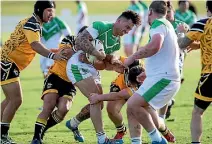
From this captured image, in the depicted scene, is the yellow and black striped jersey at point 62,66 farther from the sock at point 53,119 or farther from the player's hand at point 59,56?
the sock at point 53,119

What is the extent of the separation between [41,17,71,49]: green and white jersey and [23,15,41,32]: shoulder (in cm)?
610

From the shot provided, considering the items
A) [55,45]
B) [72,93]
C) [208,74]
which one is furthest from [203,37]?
[55,45]

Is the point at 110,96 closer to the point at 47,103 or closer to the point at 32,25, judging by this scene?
the point at 47,103

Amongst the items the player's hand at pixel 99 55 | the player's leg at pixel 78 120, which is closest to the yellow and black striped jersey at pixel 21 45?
the player's hand at pixel 99 55

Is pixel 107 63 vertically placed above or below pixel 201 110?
above

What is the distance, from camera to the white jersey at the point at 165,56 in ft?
30.1

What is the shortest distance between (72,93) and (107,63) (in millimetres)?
1001

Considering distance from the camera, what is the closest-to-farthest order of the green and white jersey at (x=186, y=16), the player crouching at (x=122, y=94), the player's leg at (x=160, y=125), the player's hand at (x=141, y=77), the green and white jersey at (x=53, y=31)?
the player's hand at (x=141, y=77) < the player crouching at (x=122, y=94) < the player's leg at (x=160, y=125) < the green and white jersey at (x=53, y=31) < the green and white jersey at (x=186, y=16)

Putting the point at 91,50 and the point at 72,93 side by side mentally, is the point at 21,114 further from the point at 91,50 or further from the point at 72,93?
the point at 91,50

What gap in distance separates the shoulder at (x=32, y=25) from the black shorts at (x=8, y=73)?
69cm

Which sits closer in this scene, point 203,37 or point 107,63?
point 203,37

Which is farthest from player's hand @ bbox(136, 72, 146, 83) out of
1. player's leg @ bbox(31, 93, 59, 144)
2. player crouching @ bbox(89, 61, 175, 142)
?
player's leg @ bbox(31, 93, 59, 144)

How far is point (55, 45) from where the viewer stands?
17078 mm

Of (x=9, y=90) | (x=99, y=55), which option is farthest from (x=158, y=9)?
(x=9, y=90)
